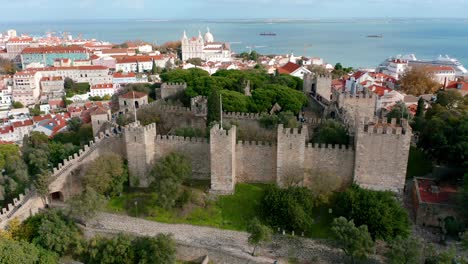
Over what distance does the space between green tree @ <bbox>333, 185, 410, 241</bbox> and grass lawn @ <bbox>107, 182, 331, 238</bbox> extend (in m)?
1.36

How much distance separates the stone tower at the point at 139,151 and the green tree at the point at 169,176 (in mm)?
907

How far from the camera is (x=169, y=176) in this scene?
1738cm

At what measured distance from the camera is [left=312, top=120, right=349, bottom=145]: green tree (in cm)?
1855

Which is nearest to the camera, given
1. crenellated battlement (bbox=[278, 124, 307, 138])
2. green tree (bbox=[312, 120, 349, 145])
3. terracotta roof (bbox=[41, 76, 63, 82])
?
crenellated battlement (bbox=[278, 124, 307, 138])

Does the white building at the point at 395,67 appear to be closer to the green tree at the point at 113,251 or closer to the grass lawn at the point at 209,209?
the grass lawn at the point at 209,209

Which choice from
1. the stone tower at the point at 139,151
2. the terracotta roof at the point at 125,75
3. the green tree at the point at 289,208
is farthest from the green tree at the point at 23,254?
the terracotta roof at the point at 125,75

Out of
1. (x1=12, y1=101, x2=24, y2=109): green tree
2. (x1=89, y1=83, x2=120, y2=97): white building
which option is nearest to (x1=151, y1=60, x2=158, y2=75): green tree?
(x1=89, y1=83, x2=120, y2=97): white building

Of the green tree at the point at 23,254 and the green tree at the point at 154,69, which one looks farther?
the green tree at the point at 154,69

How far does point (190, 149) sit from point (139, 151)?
2.30 meters

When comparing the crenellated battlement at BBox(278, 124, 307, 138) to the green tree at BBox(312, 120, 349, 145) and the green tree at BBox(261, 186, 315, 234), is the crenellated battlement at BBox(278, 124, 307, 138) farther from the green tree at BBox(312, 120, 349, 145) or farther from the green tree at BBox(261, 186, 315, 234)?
the green tree at BBox(261, 186, 315, 234)

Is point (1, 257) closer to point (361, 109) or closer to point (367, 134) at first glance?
point (367, 134)

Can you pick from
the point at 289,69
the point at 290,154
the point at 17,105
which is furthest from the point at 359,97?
the point at 17,105

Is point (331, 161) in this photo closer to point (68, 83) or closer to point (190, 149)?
point (190, 149)

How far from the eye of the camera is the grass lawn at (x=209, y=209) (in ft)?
54.7
